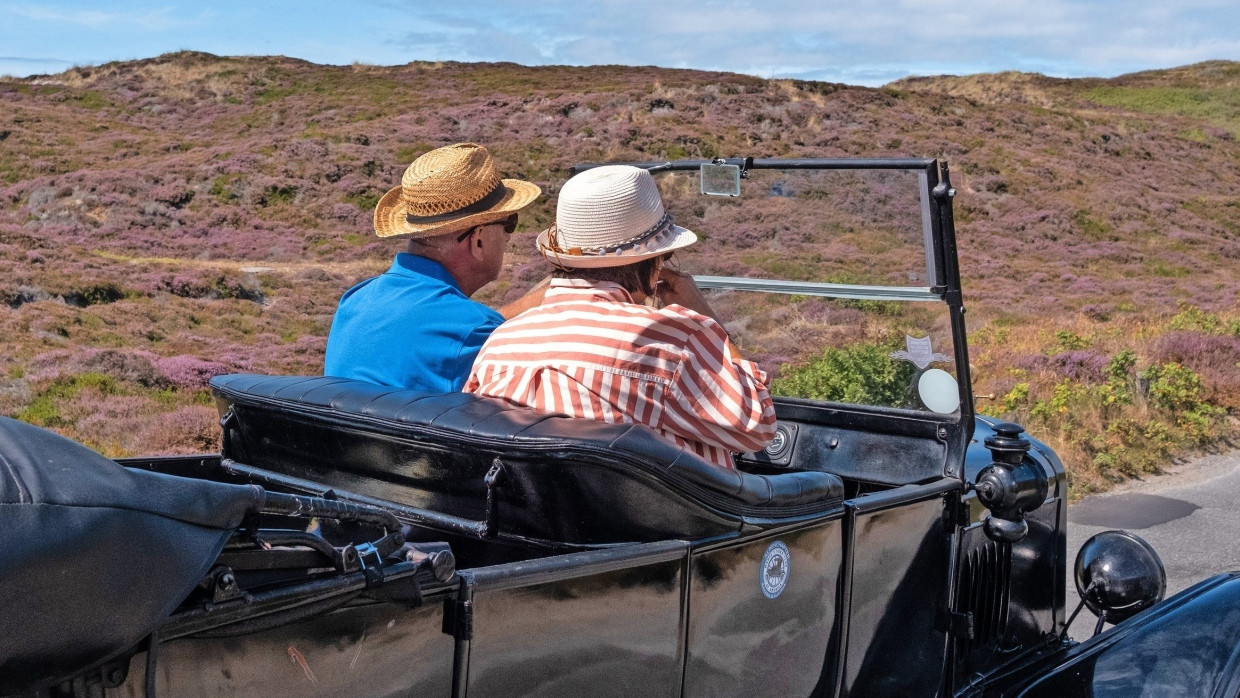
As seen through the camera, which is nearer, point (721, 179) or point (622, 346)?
point (622, 346)

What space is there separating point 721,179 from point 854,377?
2.27 feet

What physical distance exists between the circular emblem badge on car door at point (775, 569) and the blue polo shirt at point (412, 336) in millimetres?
942

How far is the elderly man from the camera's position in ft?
8.83

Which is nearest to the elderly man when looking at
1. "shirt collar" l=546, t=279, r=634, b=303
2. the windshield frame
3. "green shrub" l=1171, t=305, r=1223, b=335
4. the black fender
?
"shirt collar" l=546, t=279, r=634, b=303

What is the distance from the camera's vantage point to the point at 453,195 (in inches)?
121

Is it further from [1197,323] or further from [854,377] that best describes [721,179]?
[1197,323]

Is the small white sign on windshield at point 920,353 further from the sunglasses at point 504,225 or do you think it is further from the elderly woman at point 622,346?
the sunglasses at point 504,225

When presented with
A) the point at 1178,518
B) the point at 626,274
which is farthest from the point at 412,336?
the point at 1178,518

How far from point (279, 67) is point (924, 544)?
1475 inches

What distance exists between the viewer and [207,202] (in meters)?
24.2

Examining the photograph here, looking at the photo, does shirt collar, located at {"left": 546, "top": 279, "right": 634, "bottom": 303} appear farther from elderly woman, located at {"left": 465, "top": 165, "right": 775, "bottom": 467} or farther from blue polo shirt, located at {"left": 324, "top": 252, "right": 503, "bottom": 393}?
blue polo shirt, located at {"left": 324, "top": 252, "right": 503, "bottom": 393}

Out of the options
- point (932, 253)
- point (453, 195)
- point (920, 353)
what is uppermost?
point (453, 195)

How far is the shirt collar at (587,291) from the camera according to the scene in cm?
228

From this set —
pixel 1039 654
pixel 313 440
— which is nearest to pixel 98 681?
pixel 313 440
